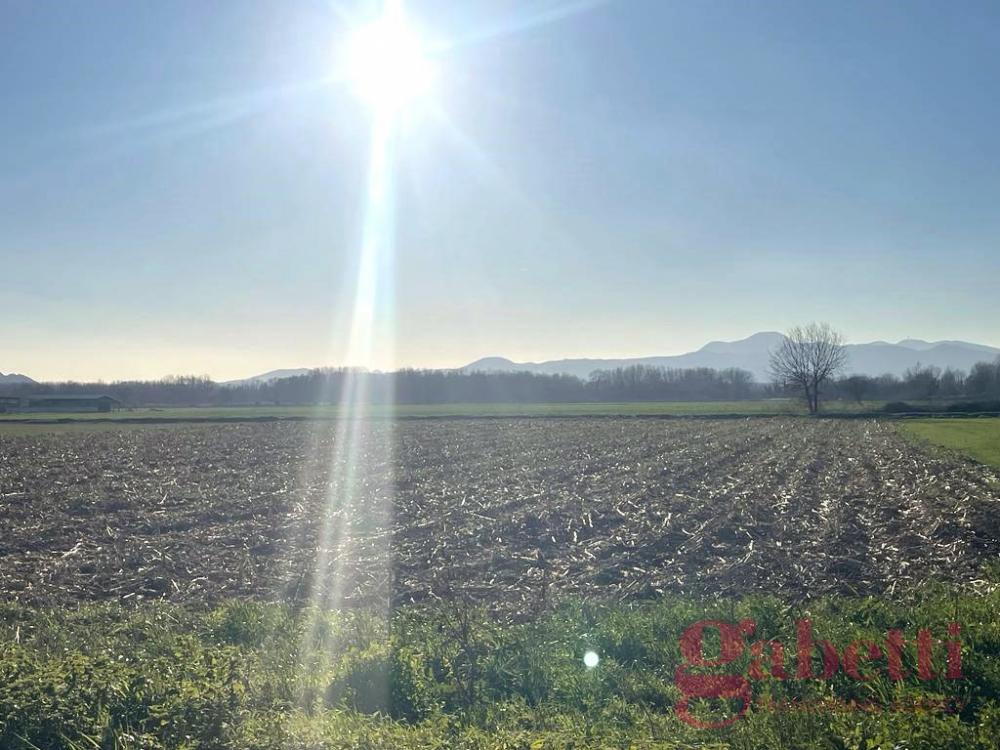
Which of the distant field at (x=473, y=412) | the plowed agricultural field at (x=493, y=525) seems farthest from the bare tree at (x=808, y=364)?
the plowed agricultural field at (x=493, y=525)

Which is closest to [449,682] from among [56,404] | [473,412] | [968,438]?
[968,438]

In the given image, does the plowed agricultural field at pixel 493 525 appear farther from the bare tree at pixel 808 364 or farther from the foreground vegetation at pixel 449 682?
the bare tree at pixel 808 364

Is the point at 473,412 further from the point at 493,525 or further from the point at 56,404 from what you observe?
the point at 56,404

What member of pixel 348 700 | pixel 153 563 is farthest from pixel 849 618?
pixel 153 563

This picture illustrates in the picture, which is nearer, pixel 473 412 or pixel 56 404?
pixel 473 412

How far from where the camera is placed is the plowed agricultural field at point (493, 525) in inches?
500

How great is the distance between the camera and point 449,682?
26.0 ft

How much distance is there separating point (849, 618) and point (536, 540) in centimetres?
733

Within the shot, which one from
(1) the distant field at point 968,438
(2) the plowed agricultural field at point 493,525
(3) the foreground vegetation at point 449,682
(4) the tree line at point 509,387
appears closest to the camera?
(3) the foreground vegetation at point 449,682

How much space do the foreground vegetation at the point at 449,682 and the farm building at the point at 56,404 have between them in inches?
4338

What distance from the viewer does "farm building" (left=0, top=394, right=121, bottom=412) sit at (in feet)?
355

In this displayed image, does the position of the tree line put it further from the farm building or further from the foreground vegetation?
the foreground vegetation

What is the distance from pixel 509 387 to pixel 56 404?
72.3 metres

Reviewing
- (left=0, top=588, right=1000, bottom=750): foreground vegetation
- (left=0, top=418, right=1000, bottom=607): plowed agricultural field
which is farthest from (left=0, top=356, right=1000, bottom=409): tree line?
(left=0, top=588, right=1000, bottom=750): foreground vegetation
